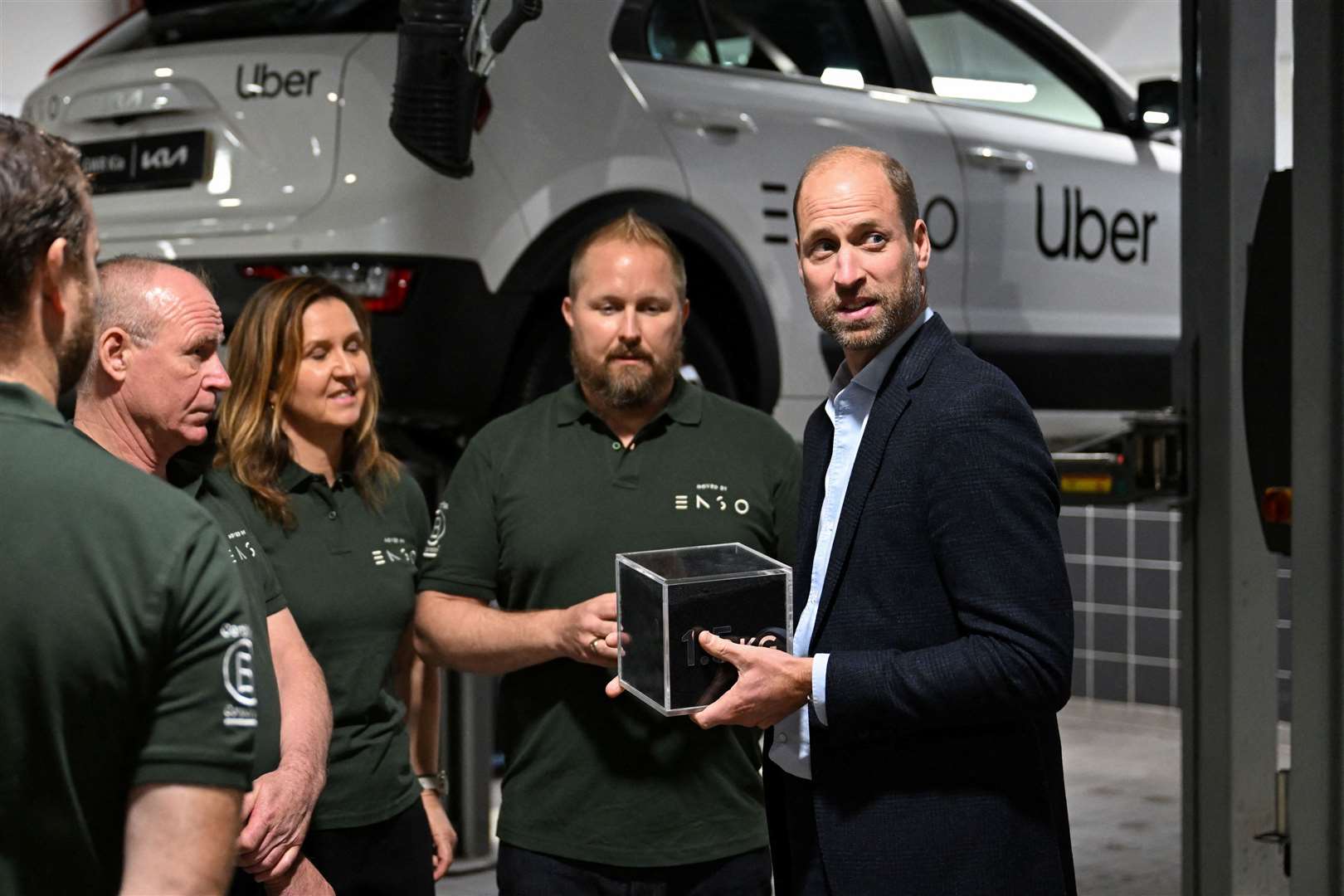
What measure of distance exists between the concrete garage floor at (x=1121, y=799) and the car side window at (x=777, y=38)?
2.21 meters

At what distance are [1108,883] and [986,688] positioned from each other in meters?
3.28

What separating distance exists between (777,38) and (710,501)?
A: 2.26 m

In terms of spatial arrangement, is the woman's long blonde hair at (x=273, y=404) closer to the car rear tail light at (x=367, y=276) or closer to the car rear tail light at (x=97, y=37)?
the car rear tail light at (x=367, y=276)

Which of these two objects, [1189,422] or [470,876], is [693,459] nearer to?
[1189,422]

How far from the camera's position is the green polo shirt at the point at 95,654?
1151mm

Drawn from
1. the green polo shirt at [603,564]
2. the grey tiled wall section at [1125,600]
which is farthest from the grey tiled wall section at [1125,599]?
the green polo shirt at [603,564]

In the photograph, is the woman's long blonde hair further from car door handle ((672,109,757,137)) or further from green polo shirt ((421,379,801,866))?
car door handle ((672,109,757,137))

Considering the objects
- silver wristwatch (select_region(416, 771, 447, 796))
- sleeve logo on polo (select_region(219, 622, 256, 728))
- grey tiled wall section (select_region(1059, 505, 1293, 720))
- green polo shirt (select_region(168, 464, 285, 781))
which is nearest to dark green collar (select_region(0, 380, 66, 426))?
sleeve logo on polo (select_region(219, 622, 256, 728))

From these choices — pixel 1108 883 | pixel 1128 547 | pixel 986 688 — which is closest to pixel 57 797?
pixel 986 688

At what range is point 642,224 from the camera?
7.91 feet

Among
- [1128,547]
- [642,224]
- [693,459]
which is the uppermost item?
[642,224]

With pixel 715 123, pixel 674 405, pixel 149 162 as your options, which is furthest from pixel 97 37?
pixel 674 405

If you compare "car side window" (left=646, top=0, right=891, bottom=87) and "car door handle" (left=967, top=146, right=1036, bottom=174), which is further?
"car door handle" (left=967, top=146, right=1036, bottom=174)

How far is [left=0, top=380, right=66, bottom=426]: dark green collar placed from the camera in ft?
3.87
